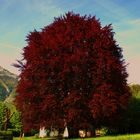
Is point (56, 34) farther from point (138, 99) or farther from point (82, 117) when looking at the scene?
point (138, 99)

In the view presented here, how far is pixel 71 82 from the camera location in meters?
43.7

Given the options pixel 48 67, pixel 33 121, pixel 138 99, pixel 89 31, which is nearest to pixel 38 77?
pixel 48 67

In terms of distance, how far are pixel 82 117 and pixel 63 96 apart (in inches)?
115

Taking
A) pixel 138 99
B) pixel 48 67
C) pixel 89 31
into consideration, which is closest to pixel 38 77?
pixel 48 67

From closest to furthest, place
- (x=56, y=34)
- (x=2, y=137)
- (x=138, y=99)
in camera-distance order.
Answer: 1. (x=2, y=137)
2. (x=56, y=34)
3. (x=138, y=99)

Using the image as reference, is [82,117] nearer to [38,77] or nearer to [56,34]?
[38,77]

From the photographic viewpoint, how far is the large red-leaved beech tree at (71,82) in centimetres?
4316

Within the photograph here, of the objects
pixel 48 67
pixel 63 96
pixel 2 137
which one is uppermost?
pixel 48 67

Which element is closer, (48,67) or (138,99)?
(48,67)

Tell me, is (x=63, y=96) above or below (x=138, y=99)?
below

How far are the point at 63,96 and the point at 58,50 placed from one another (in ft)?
16.2

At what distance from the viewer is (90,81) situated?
1746 inches

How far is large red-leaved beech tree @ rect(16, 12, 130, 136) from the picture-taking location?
142 feet

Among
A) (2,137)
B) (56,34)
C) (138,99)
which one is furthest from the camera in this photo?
(138,99)
